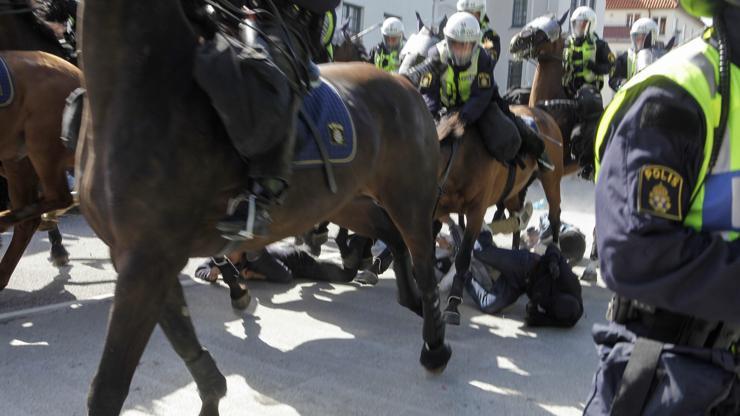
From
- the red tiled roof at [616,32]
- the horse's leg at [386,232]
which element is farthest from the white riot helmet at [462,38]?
the red tiled roof at [616,32]

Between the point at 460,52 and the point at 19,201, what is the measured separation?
12.4ft

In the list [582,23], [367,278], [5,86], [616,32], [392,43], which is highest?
[582,23]

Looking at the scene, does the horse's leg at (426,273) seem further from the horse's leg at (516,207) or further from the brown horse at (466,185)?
the horse's leg at (516,207)

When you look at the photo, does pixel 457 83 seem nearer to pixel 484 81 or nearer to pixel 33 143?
pixel 484 81

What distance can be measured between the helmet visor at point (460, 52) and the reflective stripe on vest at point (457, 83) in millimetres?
56

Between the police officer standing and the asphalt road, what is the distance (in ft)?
7.77

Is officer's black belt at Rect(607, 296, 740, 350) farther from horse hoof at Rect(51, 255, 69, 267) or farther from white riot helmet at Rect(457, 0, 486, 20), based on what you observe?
white riot helmet at Rect(457, 0, 486, 20)

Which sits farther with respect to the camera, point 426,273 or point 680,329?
point 426,273

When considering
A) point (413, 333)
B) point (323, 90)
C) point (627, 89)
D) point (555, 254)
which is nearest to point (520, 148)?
point (555, 254)

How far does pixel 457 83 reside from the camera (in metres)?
6.14

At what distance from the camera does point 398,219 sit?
14.3 feet

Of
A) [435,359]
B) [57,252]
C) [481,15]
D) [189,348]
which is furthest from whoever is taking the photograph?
[481,15]

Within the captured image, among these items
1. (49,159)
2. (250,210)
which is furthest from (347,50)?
(250,210)

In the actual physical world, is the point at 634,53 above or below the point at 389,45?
above
